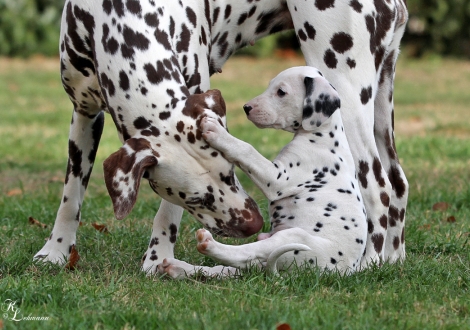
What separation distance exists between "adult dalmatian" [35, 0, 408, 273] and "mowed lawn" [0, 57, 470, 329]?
10.7 inches

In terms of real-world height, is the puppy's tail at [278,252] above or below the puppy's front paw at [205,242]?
below

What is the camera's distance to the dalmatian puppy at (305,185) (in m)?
A: 4.12

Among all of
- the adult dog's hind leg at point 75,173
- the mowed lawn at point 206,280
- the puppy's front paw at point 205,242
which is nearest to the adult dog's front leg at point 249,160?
the puppy's front paw at point 205,242

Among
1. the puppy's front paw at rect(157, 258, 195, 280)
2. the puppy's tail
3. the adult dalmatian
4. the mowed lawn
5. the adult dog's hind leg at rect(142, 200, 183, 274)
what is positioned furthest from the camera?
the adult dog's hind leg at rect(142, 200, 183, 274)

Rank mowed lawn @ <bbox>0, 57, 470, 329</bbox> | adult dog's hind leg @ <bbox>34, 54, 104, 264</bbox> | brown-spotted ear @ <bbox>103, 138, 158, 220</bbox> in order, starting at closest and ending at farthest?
mowed lawn @ <bbox>0, 57, 470, 329</bbox>, brown-spotted ear @ <bbox>103, 138, 158, 220</bbox>, adult dog's hind leg @ <bbox>34, 54, 104, 264</bbox>

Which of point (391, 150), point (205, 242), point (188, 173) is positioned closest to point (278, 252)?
point (205, 242)

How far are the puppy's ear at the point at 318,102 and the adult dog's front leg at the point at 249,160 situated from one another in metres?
0.30

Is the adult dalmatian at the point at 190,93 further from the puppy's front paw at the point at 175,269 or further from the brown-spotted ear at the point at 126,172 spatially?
the puppy's front paw at the point at 175,269

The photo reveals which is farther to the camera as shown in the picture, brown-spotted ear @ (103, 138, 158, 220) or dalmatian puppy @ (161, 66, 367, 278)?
dalmatian puppy @ (161, 66, 367, 278)

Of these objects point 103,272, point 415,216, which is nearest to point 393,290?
point 103,272

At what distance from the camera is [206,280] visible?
4195 mm

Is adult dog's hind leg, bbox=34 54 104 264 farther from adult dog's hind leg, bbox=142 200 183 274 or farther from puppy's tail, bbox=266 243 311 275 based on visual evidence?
puppy's tail, bbox=266 243 311 275

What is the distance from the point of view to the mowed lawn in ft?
11.2

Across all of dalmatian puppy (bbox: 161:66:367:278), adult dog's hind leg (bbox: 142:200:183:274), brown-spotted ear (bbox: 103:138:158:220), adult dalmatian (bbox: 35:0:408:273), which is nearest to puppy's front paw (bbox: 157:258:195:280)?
dalmatian puppy (bbox: 161:66:367:278)
